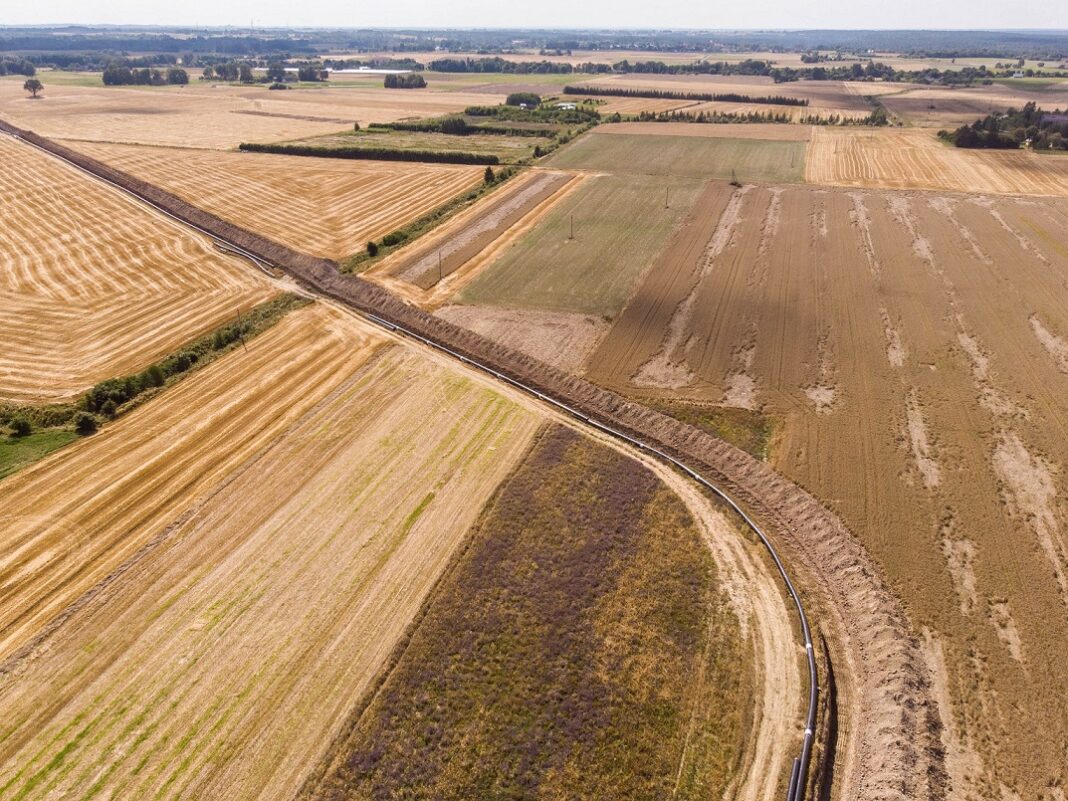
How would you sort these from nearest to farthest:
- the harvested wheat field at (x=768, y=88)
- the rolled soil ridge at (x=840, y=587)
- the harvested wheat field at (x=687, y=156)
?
1. the rolled soil ridge at (x=840, y=587)
2. the harvested wheat field at (x=687, y=156)
3. the harvested wheat field at (x=768, y=88)

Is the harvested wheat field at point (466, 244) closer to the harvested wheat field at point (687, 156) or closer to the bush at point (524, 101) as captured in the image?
the harvested wheat field at point (687, 156)

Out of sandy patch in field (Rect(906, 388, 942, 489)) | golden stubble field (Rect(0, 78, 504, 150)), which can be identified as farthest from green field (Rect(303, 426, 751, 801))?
golden stubble field (Rect(0, 78, 504, 150))

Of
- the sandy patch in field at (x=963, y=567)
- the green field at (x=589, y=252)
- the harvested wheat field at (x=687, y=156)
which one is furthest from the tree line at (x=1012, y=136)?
the sandy patch in field at (x=963, y=567)

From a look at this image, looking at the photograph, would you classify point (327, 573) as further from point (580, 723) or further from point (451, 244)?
point (451, 244)

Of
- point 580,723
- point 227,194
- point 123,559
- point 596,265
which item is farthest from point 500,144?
point 580,723

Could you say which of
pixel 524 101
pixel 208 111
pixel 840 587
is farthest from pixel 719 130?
pixel 208 111

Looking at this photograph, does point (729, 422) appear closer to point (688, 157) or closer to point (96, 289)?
point (96, 289)

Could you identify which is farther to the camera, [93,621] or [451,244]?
[451,244]
